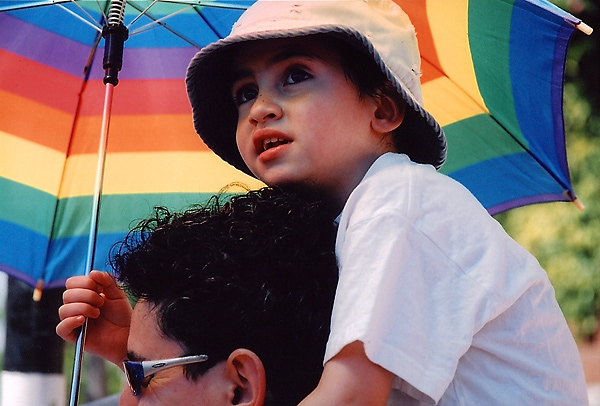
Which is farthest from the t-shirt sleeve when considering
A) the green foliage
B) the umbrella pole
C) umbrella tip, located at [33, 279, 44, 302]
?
the green foliage

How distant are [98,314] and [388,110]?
0.90 meters

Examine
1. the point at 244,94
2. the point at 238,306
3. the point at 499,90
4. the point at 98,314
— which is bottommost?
the point at 98,314

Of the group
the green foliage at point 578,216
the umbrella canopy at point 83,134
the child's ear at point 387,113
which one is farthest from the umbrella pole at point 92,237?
the green foliage at point 578,216

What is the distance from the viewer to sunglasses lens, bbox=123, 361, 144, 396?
1594 mm

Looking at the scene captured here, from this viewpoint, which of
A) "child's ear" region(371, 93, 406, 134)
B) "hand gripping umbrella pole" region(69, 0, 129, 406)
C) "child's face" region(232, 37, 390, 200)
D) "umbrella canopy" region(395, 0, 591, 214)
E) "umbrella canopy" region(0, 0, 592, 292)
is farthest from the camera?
"umbrella canopy" region(0, 0, 592, 292)

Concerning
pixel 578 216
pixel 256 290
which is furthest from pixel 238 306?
pixel 578 216

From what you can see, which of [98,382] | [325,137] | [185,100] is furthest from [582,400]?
[98,382]

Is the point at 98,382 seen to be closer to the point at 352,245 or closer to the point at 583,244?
the point at 583,244

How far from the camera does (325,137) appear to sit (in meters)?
1.79

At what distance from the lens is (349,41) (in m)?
1.84

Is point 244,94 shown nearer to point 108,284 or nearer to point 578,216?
point 108,284

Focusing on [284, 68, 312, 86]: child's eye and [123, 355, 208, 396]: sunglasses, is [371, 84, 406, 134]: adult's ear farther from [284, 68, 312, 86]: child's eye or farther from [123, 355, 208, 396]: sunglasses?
[123, 355, 208, 396]: sunglasses

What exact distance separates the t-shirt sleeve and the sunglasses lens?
0.43 m

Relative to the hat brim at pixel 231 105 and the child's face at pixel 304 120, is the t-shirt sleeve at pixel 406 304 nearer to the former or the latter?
the child's face at pixel 304 120
